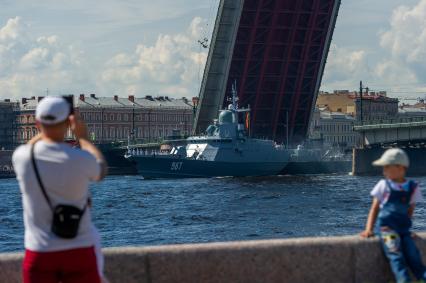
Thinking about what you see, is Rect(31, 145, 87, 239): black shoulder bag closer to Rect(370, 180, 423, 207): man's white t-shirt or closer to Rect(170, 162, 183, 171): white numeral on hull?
Rect(370, 180, 423, 207): man's white t-shirt

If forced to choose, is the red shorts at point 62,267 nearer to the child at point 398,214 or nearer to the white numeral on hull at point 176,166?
the child at point 398,214

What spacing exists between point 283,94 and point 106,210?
18077mm

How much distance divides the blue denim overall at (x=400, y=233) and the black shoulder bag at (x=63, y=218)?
170 centimetres

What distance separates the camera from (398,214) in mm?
5203

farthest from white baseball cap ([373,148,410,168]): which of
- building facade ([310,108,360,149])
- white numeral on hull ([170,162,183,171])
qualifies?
building facade ([310,108,360,149])

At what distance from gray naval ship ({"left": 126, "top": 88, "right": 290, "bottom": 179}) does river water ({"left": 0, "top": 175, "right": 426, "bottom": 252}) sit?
9.22m

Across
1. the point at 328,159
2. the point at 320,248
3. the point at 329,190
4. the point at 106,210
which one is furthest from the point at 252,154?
the point at 320,248

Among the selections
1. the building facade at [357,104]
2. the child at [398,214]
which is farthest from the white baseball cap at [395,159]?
the building facade at [357,104]

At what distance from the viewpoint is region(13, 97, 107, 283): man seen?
4125mm

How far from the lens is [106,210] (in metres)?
26.9

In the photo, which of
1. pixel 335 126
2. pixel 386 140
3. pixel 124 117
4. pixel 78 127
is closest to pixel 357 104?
pixel 335 126

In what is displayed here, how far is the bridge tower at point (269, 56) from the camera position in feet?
129

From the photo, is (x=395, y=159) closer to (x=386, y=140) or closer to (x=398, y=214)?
(x=398, y=214)

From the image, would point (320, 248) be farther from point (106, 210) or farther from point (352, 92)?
point (352, 92)
